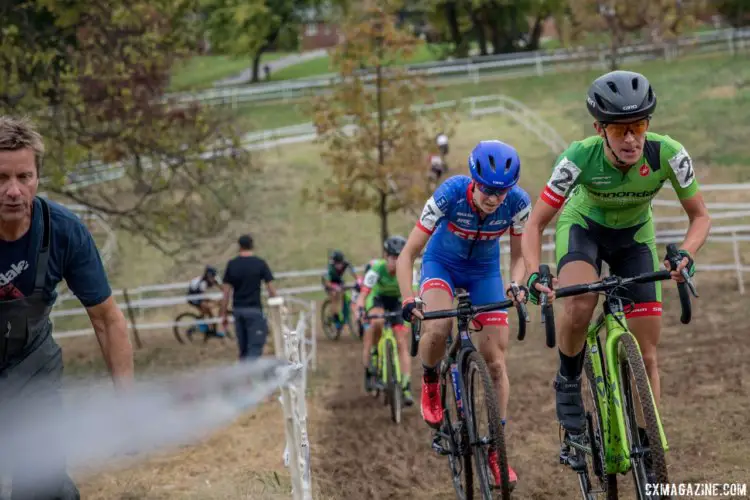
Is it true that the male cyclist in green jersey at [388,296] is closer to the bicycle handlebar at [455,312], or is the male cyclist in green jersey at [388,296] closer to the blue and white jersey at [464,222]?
the blue and white jersey at [464,222]

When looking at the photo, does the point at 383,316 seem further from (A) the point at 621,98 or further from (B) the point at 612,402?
(A) the point at 621,98

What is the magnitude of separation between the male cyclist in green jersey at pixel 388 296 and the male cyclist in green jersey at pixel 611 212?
572 cm

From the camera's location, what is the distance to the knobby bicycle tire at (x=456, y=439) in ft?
23.5

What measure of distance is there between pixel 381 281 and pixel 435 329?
5328 millimetres

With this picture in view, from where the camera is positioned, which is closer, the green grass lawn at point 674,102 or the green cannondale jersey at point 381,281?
the green cannondale jersey at point 381,281

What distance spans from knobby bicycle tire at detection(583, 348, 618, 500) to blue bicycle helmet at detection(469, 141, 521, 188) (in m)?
1.27

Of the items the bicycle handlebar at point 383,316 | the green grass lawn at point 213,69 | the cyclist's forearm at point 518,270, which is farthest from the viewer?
the green grass lawn at point 213,69

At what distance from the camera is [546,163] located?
34.8 metres

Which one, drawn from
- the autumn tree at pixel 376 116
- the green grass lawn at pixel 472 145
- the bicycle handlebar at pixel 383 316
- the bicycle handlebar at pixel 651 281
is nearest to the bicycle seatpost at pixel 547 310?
the bicycle handlebar at pixel 651 281

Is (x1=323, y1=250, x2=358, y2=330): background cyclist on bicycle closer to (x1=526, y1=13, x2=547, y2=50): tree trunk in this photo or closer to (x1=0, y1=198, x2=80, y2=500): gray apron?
(x1=0, y1=198, x2=80, y2=500): gray apron

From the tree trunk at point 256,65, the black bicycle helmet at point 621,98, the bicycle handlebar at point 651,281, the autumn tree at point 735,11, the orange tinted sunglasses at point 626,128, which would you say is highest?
the autumn tree at point 735,11

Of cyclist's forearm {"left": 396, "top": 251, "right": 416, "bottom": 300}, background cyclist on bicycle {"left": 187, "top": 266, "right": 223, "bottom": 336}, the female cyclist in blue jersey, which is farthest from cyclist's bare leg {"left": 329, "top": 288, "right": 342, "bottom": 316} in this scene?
cyclist's forearm {"left": 396, "top": 251, "right": 416, "bottom": 300}

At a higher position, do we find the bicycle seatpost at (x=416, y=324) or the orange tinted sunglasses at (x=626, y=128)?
the orange tinted sunglasses at (x=626, y=128)

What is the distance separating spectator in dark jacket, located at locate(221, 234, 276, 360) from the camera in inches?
594
